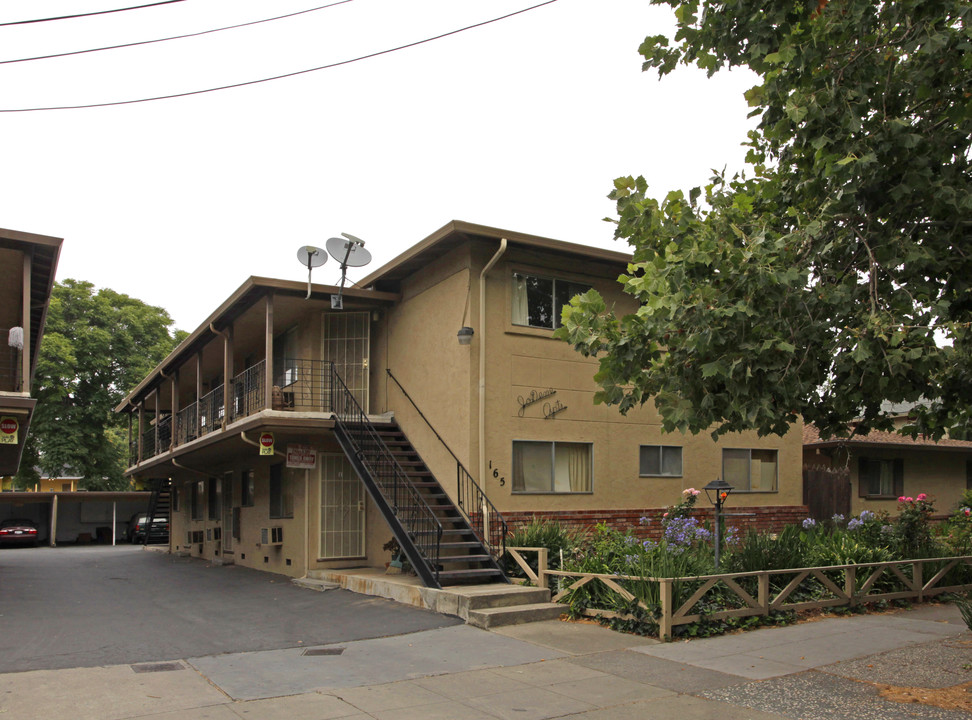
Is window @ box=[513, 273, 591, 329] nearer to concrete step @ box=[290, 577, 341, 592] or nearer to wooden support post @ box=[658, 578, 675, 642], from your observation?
concrete step @ box=[290, 577, 341, 592]

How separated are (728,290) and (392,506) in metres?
7.98

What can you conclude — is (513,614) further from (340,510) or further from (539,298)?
(340,510)

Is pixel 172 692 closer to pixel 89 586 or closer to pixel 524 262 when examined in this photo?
pixel 524 262

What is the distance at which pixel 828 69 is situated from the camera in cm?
687

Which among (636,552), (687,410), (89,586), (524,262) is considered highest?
(524,262)

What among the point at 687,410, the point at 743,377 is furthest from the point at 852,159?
the point at 687,410

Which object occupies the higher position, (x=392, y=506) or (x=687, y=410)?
(x=687, y=410)

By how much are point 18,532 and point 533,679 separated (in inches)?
1390

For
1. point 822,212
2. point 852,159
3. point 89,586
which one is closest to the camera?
point 852,159

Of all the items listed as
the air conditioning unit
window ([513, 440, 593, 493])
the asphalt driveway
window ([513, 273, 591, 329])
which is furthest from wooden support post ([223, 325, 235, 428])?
window ([513, 440, 593, 493])

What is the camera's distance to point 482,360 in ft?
44.4

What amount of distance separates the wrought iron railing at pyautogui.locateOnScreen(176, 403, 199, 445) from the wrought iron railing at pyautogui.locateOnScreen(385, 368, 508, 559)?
10200mm

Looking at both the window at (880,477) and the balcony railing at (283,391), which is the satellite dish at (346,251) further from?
the window at (880,477)

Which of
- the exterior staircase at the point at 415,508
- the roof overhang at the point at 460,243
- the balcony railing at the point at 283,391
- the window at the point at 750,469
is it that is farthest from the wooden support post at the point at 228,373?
the window at the point at 750,469
